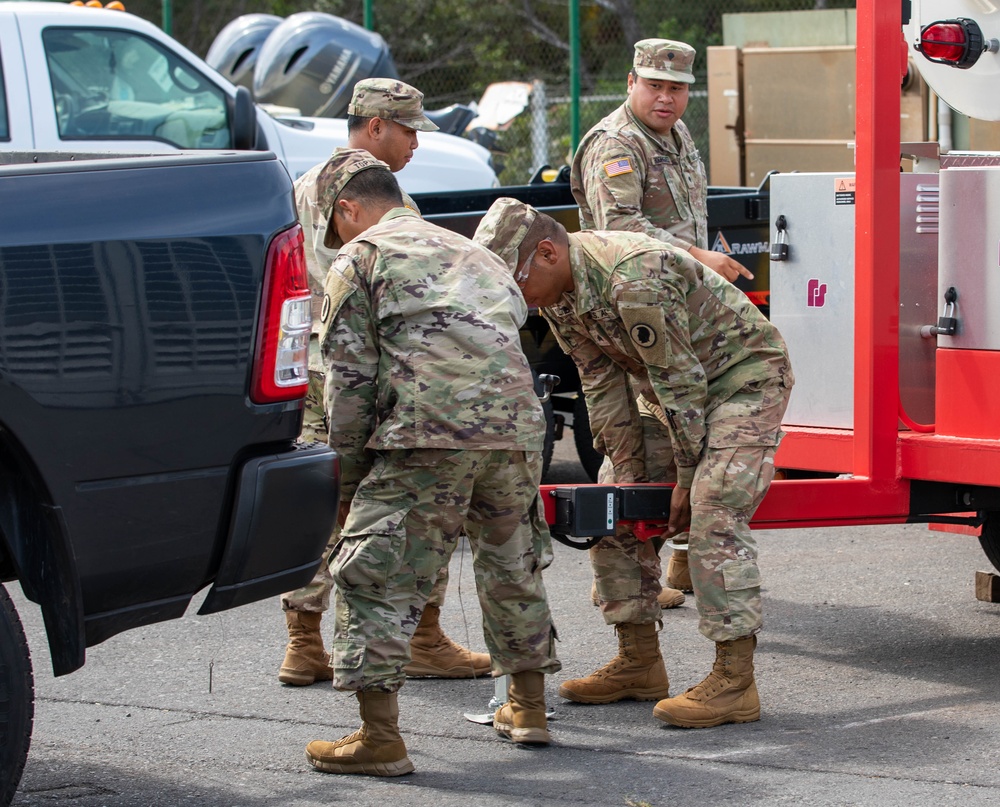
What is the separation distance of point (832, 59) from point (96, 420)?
1054cm

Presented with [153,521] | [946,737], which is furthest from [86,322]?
[946,737]

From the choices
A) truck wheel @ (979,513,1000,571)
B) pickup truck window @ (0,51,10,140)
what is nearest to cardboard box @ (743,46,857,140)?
pickup truck window @ (0,51,10,140)

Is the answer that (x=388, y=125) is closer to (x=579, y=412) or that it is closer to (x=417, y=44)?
(x=579, y=412)

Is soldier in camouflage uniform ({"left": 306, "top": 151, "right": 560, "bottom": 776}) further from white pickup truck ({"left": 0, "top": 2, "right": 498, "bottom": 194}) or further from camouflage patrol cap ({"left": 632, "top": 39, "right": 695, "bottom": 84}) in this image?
white pickup truck ({"left": 0, "top": 2, "right": 498, "bottom": 194})

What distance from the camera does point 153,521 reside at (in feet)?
10.4

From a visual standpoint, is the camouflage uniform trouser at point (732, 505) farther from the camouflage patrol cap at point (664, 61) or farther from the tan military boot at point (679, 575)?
the camouflage patrol cap at point (664, 61)

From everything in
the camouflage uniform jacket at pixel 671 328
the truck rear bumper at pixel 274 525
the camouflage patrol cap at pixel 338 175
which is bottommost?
the truck rear bumper at pixel 274 525

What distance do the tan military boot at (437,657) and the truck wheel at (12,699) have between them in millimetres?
1753

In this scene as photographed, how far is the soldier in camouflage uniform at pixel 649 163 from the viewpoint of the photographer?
17.8 feet

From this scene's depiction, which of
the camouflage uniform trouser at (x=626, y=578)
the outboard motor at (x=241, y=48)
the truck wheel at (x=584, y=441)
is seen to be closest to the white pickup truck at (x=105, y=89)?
the truck wheel at (x=584, y=441)

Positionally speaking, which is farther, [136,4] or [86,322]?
[136,4]

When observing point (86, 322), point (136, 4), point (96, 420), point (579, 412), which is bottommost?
point (579, 412)

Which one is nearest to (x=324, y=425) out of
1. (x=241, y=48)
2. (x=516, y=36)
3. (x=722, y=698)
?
(x=722, y=698)

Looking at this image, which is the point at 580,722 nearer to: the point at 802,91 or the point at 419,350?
the point at 419,350
